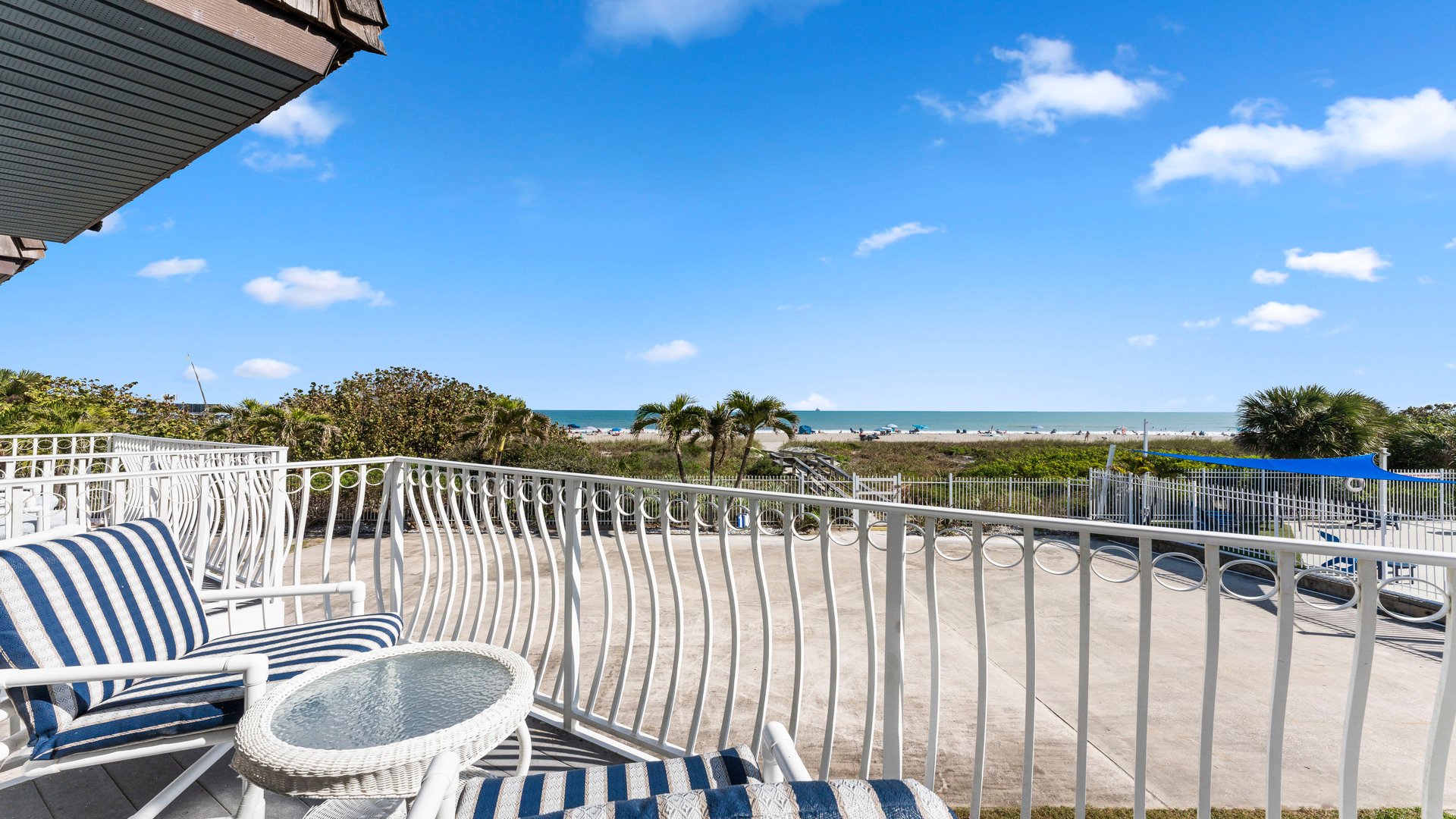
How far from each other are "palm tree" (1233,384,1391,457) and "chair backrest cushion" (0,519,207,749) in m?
22.6

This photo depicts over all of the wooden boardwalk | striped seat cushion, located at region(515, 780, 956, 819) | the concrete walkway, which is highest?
striped seat cushion, located at region(515, 780, 956, 819)

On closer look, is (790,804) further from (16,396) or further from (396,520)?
(16,396)

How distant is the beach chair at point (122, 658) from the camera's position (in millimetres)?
1548

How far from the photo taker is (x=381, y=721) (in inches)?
56.8

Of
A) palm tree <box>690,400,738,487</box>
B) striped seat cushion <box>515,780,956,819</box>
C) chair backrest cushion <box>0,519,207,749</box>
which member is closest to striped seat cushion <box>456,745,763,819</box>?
striped seat cushion <box>515,780,956,819</box>

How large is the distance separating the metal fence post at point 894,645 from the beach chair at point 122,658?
1.69 metres

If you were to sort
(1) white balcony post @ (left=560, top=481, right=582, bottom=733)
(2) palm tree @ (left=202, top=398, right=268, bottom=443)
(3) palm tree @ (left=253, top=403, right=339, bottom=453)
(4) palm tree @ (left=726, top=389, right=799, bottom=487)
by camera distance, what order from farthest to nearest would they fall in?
(4) palm tree @ (left=726, top=389, right=799, bottom=487) → (2) palm tree @ (left=202, top=398, right=268, bottom=443) → (3) palm tree @ (left=253, top=403, right=339, bottom=453) → (1) white balcony post @ (left=560, top=481, right=582, bottom=733)

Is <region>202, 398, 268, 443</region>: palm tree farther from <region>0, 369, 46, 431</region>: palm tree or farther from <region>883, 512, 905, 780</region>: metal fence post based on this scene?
<region>883, 512, 905, 780</region>: metal fence post

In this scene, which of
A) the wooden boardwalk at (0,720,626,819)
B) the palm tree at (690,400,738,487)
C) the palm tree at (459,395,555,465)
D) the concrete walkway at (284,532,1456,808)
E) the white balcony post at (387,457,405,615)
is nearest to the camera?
the wooden boardwalk at (0,720,626,819)

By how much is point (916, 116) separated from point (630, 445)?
2123 centimetres

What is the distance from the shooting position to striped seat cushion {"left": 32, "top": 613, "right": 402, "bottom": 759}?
158 cm

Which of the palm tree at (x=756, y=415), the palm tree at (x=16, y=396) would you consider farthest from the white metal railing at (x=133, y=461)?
the palm tree at (x=756, y=415)

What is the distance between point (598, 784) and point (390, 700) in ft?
2.24

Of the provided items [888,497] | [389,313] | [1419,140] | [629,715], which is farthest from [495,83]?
[1419,140]
